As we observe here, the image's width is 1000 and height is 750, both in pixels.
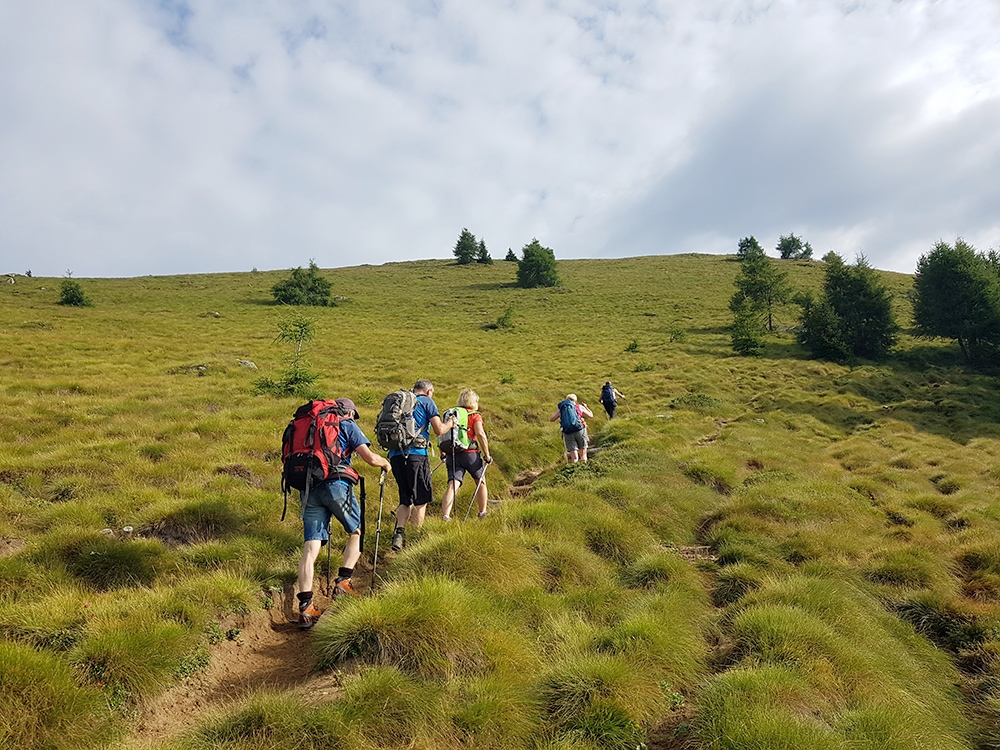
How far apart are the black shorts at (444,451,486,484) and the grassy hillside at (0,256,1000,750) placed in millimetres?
935

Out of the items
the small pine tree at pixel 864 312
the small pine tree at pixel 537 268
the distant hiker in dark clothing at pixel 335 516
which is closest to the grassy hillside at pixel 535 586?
the distant hiker in dark clothing at pixel 335 516

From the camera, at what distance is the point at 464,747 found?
3904 mm

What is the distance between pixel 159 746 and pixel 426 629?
2155mm

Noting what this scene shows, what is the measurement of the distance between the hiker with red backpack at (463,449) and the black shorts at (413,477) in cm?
72

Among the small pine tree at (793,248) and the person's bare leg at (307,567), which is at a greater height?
the small pine tree at (793,248)

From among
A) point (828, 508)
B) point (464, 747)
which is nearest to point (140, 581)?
point (464, 747)

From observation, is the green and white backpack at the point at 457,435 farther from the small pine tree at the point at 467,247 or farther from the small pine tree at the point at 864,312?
the small pine tree at the point at 467,247

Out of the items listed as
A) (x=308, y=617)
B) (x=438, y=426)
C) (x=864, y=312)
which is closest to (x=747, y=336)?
(x=864, y=312)

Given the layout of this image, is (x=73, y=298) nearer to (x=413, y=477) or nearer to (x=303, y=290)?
(x=303, y=290)

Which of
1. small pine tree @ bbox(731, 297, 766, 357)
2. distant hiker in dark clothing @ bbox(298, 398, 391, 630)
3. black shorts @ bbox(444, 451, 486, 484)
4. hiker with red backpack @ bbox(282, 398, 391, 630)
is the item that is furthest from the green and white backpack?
small pine tree @ bbox(731, 297, 766, 357)

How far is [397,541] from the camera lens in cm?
773

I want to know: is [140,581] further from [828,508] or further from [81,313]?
[81,313]

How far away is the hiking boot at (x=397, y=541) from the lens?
25.2 ft

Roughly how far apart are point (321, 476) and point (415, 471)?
1.99 m
